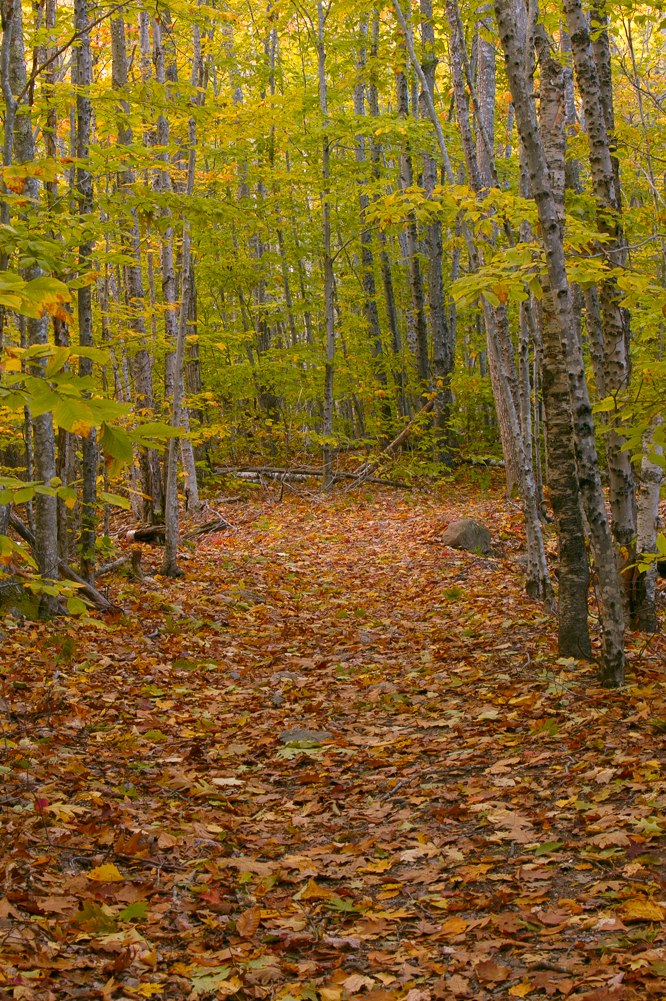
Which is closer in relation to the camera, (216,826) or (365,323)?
(216,826)

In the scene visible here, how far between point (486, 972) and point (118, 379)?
32.5 ft

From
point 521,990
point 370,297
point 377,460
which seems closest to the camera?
point 521,990

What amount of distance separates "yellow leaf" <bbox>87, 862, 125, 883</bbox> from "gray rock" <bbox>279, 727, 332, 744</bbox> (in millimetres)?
1814

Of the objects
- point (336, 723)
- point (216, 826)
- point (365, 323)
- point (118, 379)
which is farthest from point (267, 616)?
point (365, 323)

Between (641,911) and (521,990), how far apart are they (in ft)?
1.71

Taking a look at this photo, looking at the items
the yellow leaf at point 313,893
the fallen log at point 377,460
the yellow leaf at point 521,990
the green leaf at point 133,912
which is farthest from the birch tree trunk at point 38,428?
the fallen log at point 377,460

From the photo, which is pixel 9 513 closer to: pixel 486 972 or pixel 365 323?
pixel 486 972

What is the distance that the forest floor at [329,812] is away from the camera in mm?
2533

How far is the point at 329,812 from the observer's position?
385 cm

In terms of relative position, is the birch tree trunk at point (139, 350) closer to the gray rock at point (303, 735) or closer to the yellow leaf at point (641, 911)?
the gray rock at point (303, 735)

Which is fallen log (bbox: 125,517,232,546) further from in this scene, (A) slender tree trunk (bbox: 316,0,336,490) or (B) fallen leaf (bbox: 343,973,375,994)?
(B) fallen leaf (bbox: 343,973,375,994)

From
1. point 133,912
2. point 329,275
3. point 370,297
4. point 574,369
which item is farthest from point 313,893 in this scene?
point 370,297

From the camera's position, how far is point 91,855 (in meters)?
3.25

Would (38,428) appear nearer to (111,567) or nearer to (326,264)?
(111,567)
